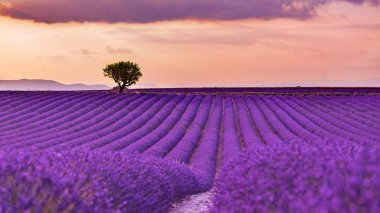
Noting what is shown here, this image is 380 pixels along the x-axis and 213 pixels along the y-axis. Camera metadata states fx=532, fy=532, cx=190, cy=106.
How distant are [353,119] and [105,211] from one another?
77.1 feet

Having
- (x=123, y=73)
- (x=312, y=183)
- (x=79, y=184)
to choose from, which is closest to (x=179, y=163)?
(x=79, y=184)

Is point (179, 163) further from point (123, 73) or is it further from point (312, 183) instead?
point (123, 73)

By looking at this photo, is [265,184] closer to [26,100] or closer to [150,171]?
[150,171]

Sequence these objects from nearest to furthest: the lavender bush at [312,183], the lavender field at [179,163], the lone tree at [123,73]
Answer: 1. the lavender bush at [312,183]
2. the lavender field at [179,163]
3. the lone tree at [123,73]

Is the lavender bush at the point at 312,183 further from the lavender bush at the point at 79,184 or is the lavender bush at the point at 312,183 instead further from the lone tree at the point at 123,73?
the lone tree at the point at 123,73

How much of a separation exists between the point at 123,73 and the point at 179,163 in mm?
43441

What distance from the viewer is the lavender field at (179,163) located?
15.0ft

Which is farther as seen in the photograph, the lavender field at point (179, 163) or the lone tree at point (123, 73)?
the lone tree at point (123, 73)

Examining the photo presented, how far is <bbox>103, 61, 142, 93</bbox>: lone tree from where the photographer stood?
2185 inches

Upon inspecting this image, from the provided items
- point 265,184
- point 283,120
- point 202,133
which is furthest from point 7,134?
point 265,184

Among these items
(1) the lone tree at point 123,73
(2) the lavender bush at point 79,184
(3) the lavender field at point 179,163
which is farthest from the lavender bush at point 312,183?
(1) the lone tree at point 123,73

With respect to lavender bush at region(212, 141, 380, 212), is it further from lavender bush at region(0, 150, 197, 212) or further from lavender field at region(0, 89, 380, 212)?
lavender bush at region(0, 150, 197, 212)

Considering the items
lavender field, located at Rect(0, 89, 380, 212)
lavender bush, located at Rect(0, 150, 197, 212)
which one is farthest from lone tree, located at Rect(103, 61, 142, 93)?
lavender bush, located at Rect(0, 150, 197, 212)

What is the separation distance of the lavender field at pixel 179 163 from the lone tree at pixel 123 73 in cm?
2440
